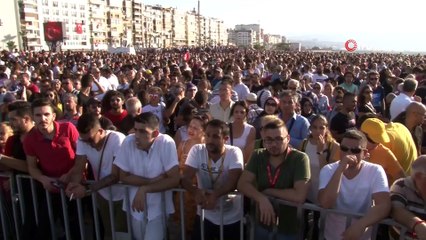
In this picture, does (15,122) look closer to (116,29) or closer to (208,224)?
(208,224)

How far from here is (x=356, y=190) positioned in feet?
10.6

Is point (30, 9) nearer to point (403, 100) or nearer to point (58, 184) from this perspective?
point (403, 100)

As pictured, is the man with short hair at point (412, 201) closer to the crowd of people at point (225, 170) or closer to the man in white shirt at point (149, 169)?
the crowd of people at point (225, 170)

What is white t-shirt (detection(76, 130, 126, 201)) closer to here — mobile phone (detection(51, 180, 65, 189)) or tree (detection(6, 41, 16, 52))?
mobile phone (detection(51, 180, 65, 189))

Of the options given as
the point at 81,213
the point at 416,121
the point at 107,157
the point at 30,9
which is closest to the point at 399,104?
the point at 416,121

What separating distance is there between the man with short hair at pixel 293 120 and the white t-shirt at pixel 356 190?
1.72 m

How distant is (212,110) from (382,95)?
446 cm

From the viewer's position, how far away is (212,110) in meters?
6.65

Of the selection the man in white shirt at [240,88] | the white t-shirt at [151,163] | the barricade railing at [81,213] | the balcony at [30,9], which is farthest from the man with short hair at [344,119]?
the balcony at [30,9]

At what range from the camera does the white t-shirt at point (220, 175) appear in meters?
3.73

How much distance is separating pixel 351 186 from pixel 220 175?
3.76 feet

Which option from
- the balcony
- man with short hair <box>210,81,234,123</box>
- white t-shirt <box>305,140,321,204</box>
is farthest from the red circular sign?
the balcony

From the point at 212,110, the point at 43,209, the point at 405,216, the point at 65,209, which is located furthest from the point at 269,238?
the point at 212,110

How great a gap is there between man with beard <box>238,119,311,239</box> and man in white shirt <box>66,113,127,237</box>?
4.38 feet
